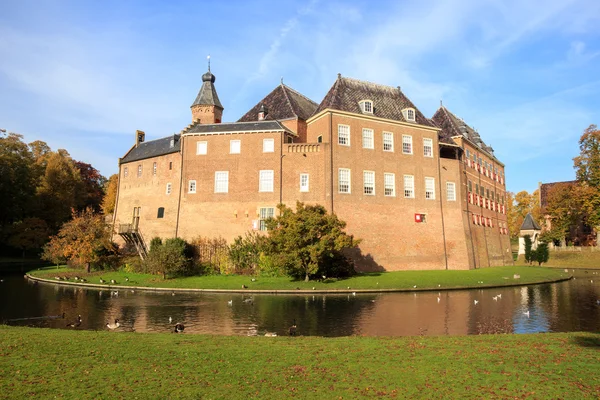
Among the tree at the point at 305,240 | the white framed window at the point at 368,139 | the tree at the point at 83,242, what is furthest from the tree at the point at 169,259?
the white framed window at the point at 368,139

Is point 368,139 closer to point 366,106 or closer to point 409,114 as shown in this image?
point 366,106

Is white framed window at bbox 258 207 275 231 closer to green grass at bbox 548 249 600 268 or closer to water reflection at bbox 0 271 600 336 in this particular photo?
water reflection at bbox 0 271 600 336

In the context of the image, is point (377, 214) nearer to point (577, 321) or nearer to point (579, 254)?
point (577, 321)

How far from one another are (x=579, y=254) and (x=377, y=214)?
34.0 m

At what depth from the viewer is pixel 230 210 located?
34.0 metres

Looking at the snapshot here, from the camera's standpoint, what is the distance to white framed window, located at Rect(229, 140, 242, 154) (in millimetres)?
34938

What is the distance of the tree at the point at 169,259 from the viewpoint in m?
29.3

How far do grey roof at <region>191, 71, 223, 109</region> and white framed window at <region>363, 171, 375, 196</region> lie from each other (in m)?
17.9

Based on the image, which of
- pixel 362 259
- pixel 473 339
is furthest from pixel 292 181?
pixel 473 339

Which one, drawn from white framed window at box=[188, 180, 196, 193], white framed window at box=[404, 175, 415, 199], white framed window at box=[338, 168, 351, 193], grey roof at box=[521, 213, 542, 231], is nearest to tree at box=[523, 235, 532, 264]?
grey roof at box=[521, 213, 542, 231]

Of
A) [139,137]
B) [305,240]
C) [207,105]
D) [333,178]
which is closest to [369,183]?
[333,178]

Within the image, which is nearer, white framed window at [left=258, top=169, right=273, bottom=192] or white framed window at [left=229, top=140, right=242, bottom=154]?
white framed window at [left=258, top=169, right=273, bottom=192]

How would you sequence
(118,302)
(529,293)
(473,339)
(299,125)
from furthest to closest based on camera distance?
(299,125)
(529,293)
(118,302)
(473,339)

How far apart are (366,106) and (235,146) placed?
460 inches
